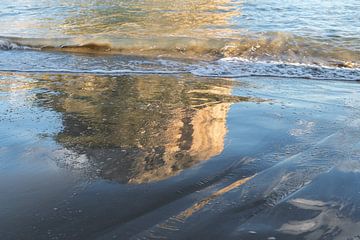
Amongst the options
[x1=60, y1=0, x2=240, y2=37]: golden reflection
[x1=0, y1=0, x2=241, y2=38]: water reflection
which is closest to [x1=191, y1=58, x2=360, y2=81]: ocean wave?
[x1=60, y1=0, x2=240, y2=37]: golden reflection

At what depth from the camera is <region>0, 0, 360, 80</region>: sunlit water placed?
8.00 meters

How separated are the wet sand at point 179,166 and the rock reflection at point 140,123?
14 mm

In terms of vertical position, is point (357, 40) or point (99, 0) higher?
point (99, 0)

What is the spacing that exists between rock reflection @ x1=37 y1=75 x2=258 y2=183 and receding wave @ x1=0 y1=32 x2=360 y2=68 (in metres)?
2.80

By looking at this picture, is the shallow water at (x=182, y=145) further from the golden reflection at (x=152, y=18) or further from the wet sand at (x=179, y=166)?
the golden reflection at (x=152, y=18)

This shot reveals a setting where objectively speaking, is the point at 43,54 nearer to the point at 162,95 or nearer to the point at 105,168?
the point at 162,95

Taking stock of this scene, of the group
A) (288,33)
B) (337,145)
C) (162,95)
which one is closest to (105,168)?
(337,145)

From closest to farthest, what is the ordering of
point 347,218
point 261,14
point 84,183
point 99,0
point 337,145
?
1. point 347,218
2. point 84,183
3. point 337,145
4. point 261,14
5. point 99,0

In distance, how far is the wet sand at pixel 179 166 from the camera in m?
2.16

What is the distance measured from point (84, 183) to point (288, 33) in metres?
8.02

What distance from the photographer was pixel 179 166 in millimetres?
2867

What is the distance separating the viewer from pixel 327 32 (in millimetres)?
9852

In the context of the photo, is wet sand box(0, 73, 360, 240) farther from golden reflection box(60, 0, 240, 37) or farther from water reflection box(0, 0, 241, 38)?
water reflection box(0, 0, 241, 38)

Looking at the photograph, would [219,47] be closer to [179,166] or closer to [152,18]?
[152,18]
